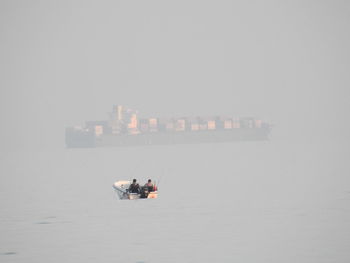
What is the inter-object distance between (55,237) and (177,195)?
86.2ft

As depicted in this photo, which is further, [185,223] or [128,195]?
[128,195]

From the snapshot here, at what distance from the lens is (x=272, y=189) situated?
247 feet

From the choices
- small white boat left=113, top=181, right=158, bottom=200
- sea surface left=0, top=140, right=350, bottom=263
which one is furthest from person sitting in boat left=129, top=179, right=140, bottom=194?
sea surface left=0, top=140, right=350, bottom=263

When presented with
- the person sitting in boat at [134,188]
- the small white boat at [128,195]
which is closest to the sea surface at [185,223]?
the small white boat at [128,195]

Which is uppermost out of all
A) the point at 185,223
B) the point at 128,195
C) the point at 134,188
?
the point at 134,188

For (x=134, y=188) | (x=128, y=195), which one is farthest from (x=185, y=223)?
(x=128, y=195)

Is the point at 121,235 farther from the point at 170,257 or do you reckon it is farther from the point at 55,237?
the point at 170,257

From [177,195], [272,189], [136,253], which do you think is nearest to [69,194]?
[177,195]

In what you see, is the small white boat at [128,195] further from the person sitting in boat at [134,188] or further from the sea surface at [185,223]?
the sea surface at [185,223]

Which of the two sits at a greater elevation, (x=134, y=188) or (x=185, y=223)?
(x=134, y=188)

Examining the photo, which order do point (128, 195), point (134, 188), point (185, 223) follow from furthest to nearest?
point (128, 195) < point (134, 188) < point (185, 223)

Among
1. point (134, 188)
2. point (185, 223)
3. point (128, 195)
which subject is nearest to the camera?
point (185, 223)

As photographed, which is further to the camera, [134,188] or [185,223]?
[134,188]

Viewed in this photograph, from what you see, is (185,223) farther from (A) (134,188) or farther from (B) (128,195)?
(B) (128,195)
